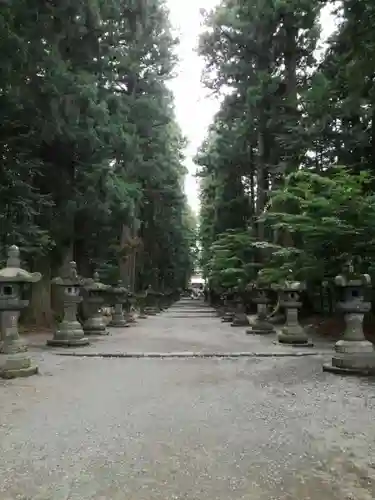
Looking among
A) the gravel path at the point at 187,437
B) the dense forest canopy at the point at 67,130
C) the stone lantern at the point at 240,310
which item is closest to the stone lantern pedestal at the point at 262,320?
the stone lantern at the point at 240,310

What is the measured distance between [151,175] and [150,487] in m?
17.6

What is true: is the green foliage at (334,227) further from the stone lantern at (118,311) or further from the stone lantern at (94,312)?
the stone lantern at (118,311)

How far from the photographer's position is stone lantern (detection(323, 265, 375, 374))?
22.2 feet

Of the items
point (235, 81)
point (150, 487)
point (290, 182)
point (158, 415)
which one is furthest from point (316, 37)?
point (150, 487)

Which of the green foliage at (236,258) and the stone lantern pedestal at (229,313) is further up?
the green foliage at (236,258)

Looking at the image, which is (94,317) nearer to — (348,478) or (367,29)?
(367,29)

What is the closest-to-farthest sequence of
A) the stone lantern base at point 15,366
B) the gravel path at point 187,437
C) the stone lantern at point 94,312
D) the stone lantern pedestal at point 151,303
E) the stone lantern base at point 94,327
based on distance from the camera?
1. the gravel path at point 187,437
2. the stone lantern base at point 15,366
3. the stone lantern at point 94,312
4. the stone lantern base at point 94,327
5. the stone lantern pedestal at point 151,303

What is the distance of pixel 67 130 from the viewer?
10.8 metres

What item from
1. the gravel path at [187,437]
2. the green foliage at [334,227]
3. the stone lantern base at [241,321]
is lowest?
the gravel path at [187,437]

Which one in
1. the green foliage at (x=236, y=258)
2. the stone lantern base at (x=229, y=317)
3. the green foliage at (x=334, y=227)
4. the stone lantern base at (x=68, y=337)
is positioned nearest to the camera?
the green foliage at (x=334, y=227)

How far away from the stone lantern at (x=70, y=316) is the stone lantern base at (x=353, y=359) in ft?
17.2

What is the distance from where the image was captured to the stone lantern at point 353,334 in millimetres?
6754

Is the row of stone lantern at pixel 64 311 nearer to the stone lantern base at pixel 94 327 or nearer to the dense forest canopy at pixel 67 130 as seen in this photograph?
the stone lantern base at pixel 94 327

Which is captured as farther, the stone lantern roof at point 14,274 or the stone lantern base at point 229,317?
the stone lantern base at point 229,317
